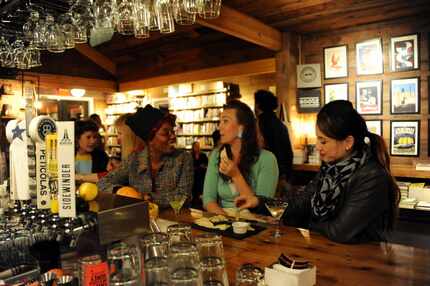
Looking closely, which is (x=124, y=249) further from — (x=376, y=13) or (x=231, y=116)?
(x=376, y=13)

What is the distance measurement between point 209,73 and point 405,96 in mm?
3337

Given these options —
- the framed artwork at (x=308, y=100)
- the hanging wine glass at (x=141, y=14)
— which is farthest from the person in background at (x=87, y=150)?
the framed artwork at (x=308, y=100)

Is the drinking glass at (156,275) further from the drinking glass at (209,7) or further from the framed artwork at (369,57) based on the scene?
the framed artwork at (369,57)

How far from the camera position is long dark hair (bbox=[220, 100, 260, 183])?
2.44 meters

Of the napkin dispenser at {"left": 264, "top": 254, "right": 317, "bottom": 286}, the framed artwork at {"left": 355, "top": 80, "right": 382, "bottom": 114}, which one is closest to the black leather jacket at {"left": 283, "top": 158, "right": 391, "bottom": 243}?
the napkin dispenser at {"left": 264, "top": 254, "right": 317, "bottom": 286}

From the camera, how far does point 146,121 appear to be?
2627 millimetres

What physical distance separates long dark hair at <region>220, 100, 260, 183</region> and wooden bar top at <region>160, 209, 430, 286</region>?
78 centimetres

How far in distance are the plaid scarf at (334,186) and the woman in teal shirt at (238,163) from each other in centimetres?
54

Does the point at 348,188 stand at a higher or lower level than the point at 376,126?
lower

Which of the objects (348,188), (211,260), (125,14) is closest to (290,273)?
(211,260)

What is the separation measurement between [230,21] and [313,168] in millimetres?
2135

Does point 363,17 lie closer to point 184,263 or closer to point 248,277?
point 248,277

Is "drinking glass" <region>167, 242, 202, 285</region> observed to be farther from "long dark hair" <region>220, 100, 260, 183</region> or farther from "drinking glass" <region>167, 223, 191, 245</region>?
"long dark hair" <region>220, 100, 260, 183</region>

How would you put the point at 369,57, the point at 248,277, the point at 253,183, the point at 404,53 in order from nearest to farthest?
the point at 248,277 → the point at 253,183 → the point at 404,53 → the point at 369,57
